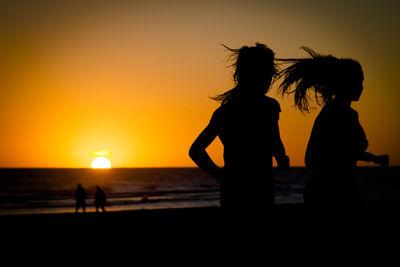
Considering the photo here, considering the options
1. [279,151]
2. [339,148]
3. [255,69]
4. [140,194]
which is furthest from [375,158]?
[140,194]

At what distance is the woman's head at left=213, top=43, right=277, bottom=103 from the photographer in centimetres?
173

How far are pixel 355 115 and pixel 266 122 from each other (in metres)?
1.25

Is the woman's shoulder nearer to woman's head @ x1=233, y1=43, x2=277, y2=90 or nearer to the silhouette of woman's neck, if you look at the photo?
woman's head @ x1=233, y1=43, x2=277, y2=90

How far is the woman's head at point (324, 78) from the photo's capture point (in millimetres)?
2668

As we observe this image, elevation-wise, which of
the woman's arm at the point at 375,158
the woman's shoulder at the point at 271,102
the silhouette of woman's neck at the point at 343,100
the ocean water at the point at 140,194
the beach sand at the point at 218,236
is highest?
the silhouette of woman's neck at the point at 343,100

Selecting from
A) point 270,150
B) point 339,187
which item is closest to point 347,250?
A: point 339,187

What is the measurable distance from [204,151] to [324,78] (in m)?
1.57

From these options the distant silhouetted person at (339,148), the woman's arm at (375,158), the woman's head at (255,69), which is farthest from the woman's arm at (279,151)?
the woman's arm at (375,158)

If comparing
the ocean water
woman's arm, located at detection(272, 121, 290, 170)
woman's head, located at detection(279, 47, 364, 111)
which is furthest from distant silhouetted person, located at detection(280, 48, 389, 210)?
the ocean water

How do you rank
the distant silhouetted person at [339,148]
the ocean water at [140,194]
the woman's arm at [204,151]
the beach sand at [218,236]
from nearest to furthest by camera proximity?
the beach sand at [218,236] < the woman's arm at [204,151] < the distant silhouetted person at [339,148] < the ocean water at [140,194]

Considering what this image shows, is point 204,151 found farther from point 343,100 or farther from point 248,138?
point 343,100

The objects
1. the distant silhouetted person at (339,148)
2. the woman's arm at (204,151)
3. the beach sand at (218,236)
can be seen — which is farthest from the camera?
the distant silhouetted person at (339,148)

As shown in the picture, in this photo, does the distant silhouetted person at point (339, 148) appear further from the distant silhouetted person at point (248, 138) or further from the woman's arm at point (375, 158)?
the distant silhouetted person at point (248, 138)

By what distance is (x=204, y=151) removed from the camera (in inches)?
69.2
